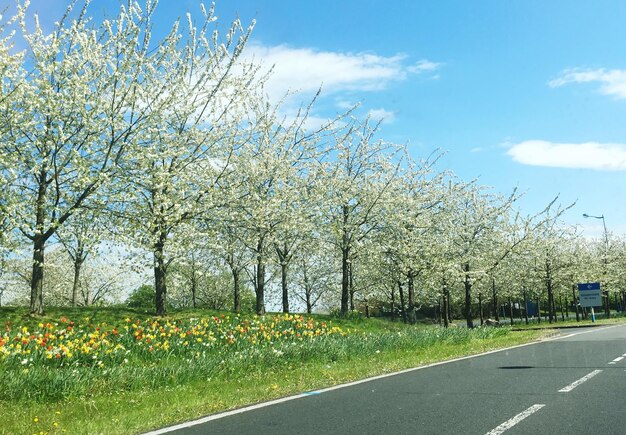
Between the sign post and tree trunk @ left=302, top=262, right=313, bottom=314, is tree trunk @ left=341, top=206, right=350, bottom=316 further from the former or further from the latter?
the sign post

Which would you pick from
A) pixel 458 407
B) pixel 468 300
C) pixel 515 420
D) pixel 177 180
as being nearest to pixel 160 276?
pixel 177 180

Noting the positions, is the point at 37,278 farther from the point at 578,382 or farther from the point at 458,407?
the point at 578,382

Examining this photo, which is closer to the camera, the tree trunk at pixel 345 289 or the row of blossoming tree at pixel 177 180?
the row of blossoming tree at pixel 177 180

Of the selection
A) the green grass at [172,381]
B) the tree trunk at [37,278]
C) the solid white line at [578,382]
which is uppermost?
the tree trunk at [37,278]

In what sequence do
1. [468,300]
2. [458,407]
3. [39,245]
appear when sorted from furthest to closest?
[468,300]
[39,245]
[458,407]

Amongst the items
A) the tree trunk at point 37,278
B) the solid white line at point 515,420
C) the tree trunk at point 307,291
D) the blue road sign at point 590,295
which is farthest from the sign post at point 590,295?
the solid white line at point 515,420

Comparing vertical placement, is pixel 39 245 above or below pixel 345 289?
above

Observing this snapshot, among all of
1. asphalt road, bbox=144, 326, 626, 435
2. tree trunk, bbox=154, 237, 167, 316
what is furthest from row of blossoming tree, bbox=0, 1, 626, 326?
asphalt road, bbox=144, 326, 626, 435

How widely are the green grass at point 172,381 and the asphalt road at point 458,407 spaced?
2.40ft

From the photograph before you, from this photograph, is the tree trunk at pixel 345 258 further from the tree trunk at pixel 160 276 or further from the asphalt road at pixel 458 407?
the asphalt road at pixel 458 407

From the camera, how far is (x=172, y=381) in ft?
31.2

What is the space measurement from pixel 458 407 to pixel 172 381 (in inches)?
184

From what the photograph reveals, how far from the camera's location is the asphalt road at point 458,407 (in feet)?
20.6

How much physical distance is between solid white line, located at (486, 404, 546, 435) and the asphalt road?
0.03 feet
